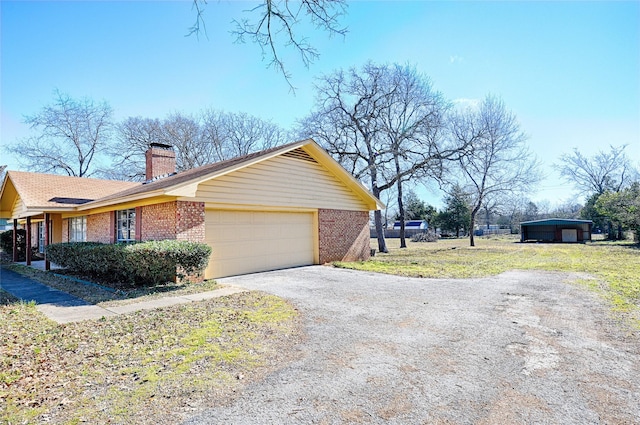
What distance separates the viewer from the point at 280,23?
443 cm

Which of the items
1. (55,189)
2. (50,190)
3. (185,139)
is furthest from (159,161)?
(185,139)

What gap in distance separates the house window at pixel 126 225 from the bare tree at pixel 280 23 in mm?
8510

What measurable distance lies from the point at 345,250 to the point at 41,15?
454 inches

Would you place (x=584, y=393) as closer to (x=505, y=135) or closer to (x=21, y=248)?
(x=21, y=248)

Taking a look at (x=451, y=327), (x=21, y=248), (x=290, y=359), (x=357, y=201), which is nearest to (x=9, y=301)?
(x=290, y=359)

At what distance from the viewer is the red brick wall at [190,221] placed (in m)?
8.95

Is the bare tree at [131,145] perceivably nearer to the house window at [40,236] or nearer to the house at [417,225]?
the house window at [40,236]

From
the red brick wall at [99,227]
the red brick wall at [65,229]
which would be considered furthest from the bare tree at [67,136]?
the red brick wall at [99,227]

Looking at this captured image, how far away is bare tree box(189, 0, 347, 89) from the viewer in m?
4.26

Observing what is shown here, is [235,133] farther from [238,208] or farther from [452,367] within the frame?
[452,367]

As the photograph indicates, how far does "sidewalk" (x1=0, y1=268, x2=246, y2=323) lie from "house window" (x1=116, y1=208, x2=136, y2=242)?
103 inches

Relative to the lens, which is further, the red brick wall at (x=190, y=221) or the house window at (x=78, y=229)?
the house window at (x=78, y=229)

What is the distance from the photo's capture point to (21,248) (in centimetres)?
1725

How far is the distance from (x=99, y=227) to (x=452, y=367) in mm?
13990
